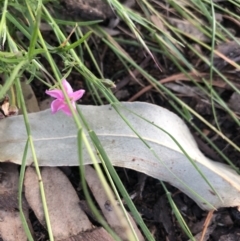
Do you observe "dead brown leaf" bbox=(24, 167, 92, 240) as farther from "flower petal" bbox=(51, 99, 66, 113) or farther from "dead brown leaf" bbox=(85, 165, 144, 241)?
"flower petal" bbox=(51, 99, 66, 113)

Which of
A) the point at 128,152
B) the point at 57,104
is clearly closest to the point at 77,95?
the point at 57,104

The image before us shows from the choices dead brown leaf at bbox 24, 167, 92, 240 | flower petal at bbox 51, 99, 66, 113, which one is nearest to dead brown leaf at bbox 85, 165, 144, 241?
dead brown leaf at bbox 24, 167, 92, 240

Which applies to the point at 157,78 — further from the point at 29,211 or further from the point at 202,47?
the point at 29,211

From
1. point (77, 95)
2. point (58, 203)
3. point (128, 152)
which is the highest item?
point (77, 95)

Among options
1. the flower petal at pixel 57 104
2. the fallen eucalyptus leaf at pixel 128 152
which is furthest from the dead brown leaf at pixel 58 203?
the flower petal at pixel 57 104

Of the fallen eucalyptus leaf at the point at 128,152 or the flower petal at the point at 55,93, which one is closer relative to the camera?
the flower petal at the point at 55,93

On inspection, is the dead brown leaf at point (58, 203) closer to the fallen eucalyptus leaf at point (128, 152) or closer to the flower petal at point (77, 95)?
the fallen eucalyptus leaf at point (128, 152)

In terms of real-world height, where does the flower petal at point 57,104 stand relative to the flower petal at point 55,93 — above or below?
below

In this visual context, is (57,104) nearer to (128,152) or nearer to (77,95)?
(77,95)
